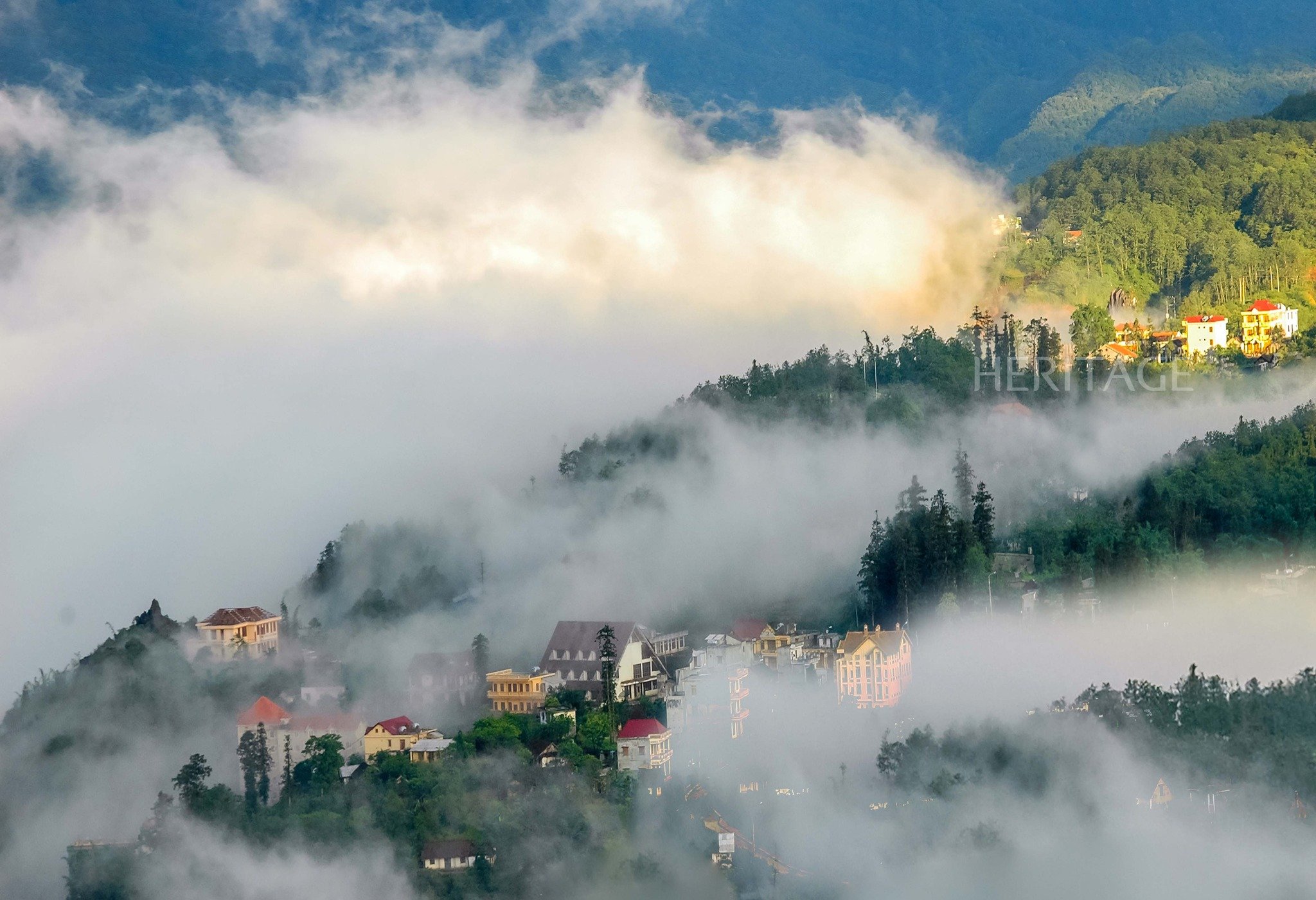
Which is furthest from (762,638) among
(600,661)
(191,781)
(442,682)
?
(191,781)

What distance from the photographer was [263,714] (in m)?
27.8

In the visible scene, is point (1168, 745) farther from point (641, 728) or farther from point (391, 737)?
point (391, 737)

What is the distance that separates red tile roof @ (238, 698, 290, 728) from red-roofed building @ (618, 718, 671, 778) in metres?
4.50

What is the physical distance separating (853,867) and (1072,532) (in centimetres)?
728

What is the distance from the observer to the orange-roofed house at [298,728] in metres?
27.3

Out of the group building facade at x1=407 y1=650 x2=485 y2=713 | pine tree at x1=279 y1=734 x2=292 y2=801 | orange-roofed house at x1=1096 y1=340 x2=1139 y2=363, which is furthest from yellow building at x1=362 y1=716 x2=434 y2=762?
orange-roofed house at x1=1096 y1=340 x2=1139 y2=363

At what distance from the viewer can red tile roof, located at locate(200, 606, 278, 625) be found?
3112 centimetres

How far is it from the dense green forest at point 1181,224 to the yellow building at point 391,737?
20866 millimetres

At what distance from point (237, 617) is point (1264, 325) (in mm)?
20976

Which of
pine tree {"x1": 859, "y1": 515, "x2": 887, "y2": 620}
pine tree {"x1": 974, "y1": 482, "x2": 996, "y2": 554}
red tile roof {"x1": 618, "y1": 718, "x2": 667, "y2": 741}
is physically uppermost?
pine tree {"x1": 974, "y1": 482, "x2": 996, "y2": 554}

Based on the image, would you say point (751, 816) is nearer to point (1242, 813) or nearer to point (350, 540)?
point (1242, 813)

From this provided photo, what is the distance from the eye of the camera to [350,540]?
114 ft

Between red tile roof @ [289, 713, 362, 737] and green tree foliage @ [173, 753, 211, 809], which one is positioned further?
red tile roof @ [289, 713, 362, 737]

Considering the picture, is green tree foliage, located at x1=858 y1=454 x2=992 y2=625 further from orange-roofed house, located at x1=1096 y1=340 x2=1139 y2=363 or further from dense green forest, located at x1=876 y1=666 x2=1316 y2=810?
orange-roofed house, located at x1=1096 y1=340 x2=1139 y2=363
